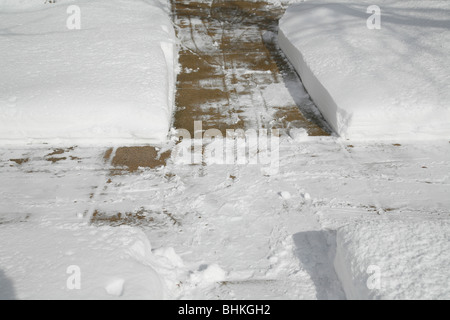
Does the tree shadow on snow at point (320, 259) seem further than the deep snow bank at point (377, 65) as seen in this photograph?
No

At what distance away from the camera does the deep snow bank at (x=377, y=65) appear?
397 cm

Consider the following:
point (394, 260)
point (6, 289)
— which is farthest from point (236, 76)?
point (6, 289)

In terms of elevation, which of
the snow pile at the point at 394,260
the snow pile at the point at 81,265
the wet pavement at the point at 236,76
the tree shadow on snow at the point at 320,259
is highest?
the wet pavement at the point at 236,76

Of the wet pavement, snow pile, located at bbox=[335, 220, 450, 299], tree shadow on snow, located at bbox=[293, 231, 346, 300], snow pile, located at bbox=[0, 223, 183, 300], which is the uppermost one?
the wet pavement

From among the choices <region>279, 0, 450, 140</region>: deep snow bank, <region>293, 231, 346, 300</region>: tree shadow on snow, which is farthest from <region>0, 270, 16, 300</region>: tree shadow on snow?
<region>279, 0, 450, 140</region>: deep snow bank

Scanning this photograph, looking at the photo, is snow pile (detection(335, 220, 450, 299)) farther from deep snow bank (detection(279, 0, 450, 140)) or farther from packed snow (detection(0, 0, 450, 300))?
deep snow bank (detection(279, 0, 450, 140))

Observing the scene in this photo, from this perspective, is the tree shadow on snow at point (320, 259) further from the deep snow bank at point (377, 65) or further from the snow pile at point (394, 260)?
the deep snow bank at point (377, 65)

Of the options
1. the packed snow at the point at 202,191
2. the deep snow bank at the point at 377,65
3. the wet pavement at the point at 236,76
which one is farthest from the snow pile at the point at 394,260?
the wet pavement at the point at 236,76

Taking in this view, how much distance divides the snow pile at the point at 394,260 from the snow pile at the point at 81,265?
3.89 feet

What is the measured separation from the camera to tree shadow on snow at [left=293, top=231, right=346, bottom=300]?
2516 millimetres

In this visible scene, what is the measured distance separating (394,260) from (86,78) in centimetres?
368

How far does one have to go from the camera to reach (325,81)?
4.46 metres

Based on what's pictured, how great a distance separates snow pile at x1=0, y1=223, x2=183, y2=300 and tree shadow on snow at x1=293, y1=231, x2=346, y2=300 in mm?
957
